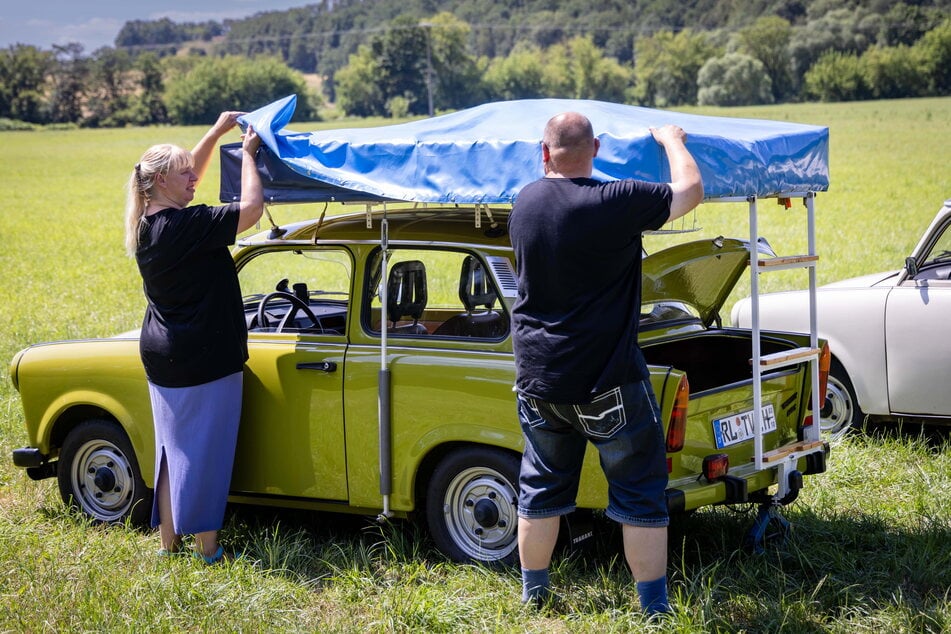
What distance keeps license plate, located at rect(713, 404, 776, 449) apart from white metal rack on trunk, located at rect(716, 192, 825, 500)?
77mm

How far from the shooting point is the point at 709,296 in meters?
5.66

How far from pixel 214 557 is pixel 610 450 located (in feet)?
7.51

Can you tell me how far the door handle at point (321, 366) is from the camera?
17.5 feet

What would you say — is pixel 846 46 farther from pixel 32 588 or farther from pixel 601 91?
pixel 32 588

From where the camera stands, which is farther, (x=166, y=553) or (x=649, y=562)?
(x=166, y=553)

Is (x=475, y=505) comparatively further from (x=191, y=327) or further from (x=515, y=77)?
(x=515, y=77)

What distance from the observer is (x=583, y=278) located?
13.5 feet

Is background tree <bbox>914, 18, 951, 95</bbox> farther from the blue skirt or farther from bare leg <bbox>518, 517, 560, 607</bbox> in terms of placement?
bare leg <bbox>518, 517, 560, 607</bbox>

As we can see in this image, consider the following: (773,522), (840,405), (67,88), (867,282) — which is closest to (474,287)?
(773,522)

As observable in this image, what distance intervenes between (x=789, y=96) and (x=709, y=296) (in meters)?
82.1

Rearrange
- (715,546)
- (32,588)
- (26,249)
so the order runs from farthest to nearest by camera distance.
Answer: (26,249) < (715,546) < (32,588)

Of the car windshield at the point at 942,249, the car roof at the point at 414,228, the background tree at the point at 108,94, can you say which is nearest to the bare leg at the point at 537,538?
the car roof at the point at 414,228

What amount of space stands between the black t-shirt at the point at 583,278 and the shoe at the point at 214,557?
82.8 inches

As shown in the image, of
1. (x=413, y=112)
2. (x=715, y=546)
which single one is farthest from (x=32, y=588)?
(x=413, y=112)
